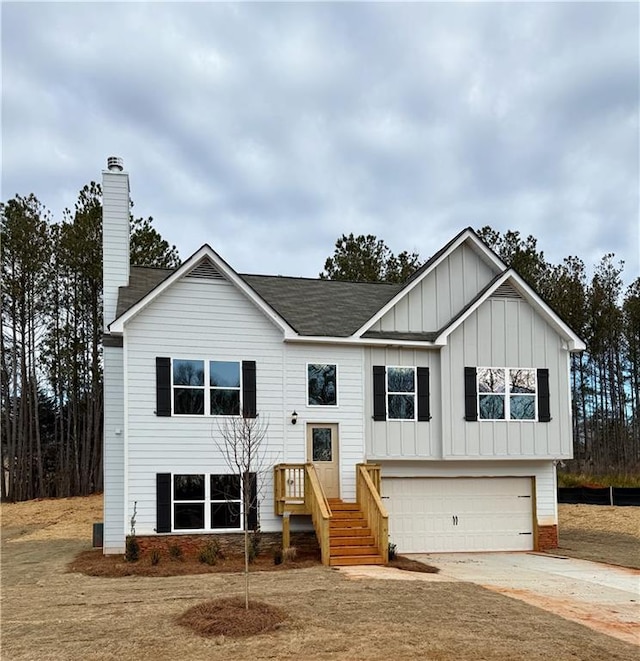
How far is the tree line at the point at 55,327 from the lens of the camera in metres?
30.7

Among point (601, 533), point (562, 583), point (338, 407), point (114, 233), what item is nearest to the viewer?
point (562, 583)

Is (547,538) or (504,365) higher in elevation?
(504,365)

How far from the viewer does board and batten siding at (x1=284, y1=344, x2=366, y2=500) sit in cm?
1664

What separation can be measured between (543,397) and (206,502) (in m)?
8.81

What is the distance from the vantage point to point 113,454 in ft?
53.6

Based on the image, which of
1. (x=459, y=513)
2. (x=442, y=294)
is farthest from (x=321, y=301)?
(x=459, y=513)

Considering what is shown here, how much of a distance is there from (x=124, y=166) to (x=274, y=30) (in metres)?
6.65

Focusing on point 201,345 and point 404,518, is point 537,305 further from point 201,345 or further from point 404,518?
point 201,345

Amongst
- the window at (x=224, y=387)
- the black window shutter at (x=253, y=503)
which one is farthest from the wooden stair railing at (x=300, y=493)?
the window at (x=224, y=387)

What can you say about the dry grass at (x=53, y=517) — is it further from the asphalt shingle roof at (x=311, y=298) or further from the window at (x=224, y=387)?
the asphalt shingle roof at (x=311, y=298)

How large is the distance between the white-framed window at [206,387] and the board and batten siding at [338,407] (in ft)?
4.17

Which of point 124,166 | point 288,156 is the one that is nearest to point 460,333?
point 288,156

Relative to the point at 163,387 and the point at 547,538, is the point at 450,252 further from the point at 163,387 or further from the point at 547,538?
the point at 163,387

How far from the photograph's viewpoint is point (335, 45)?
13812 mm
